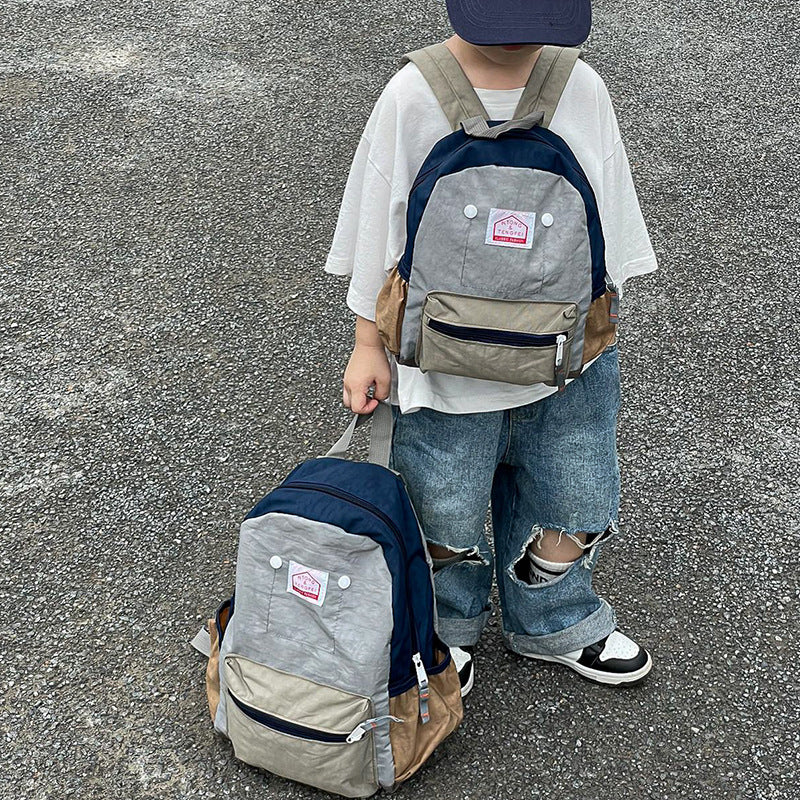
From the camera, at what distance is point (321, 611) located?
81.6 inches

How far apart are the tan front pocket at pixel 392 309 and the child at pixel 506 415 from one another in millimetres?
40

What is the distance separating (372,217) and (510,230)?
0.27 metres

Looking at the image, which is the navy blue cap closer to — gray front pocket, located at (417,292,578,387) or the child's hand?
gray front pocket, located at (417,292,578,387)

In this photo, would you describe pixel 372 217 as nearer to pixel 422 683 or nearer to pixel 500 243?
pixel 500 243

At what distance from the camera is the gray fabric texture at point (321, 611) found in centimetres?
205

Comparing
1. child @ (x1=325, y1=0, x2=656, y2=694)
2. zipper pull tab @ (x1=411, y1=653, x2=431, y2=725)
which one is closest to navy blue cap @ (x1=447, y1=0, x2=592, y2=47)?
child @ (x1=325, y1=0, x2=656, y2=694)

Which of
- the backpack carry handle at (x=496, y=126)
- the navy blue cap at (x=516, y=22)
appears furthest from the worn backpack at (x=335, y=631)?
the navy blue cap at (x=516, y=22)

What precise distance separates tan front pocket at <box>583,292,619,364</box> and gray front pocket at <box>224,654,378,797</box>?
31.6 inches

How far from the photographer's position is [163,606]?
8.98ft

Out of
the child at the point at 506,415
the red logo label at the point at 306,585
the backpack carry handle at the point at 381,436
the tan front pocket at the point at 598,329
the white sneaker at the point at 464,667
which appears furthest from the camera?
the white sneaker at the point at 464,667

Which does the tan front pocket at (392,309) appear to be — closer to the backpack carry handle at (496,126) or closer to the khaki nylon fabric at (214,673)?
the backpack carry handle at (496,126)

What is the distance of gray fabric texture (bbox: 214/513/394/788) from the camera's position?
205cm

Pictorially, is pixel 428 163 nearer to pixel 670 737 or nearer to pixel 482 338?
pixel 482 338

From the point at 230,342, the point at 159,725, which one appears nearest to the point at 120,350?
the point at 230,342
